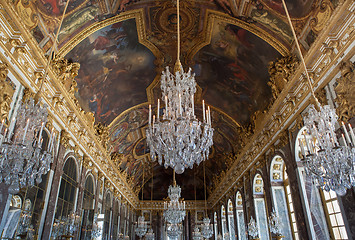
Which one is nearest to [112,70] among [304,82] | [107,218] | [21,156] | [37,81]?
[37,81]

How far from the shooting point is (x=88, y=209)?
1161 cm

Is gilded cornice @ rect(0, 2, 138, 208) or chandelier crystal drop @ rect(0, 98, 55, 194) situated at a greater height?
gilded cornice @ rect(0, 2, 138, 208)

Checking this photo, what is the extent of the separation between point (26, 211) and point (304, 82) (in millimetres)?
8628

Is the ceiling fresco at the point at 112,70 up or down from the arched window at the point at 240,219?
up

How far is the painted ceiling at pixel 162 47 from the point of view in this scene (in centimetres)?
812

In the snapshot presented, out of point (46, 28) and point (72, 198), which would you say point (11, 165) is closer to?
point (46, 28)

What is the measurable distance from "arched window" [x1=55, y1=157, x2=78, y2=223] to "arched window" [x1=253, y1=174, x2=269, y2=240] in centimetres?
832

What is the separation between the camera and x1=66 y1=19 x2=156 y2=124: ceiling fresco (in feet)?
32.3

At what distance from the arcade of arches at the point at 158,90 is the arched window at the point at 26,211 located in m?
0.04

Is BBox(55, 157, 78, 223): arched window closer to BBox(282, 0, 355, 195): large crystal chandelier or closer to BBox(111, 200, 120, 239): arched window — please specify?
BBox(111, 200, 120, 239): arched window

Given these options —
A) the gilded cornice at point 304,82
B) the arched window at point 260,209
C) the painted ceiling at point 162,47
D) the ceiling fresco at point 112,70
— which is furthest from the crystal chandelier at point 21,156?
the arched window at point 260,209

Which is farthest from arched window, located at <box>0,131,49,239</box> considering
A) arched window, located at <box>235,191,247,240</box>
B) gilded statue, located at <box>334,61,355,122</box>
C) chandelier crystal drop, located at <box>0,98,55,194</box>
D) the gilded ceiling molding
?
arched window, located at <box>235,191,247,240</box>

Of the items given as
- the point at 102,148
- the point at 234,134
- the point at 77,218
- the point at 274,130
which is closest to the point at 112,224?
the point at 102,148

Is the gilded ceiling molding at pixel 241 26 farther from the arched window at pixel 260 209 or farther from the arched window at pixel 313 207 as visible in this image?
the arched window at pixel 260 209
